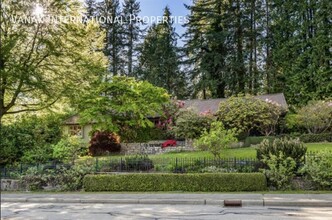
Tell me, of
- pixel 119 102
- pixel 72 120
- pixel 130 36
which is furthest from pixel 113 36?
pixel 119 102

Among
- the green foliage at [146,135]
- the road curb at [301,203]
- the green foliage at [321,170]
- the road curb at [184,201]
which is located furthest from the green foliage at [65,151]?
the green foliage at [146,135]

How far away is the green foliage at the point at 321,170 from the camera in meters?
13.9

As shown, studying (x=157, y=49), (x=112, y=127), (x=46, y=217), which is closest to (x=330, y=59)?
(x=157, y=49)

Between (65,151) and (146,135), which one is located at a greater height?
(146,135)

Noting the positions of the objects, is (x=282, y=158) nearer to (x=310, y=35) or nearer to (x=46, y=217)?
(x=46, y=217)

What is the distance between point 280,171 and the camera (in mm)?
14148

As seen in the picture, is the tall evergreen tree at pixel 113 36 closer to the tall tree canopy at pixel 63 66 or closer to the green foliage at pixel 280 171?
the tall tree canopy at pixel 63 66

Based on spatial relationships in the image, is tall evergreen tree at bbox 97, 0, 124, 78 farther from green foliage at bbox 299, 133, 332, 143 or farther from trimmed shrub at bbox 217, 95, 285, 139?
green foliage at bbox 299, 133, 332, 143

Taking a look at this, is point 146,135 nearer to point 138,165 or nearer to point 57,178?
point 138,165

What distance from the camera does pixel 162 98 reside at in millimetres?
27234

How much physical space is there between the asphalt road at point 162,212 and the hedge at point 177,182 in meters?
2.97

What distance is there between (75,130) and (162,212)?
2615 centimetres

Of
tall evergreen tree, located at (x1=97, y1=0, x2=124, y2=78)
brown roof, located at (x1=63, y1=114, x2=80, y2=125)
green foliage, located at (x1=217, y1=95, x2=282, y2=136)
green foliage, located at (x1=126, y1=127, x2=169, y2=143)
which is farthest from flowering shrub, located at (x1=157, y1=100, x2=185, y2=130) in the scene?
tall evergreen tree, located at (x1=97, y1=0, x2=124, y2=78)

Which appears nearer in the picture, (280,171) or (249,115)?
(280,171)
